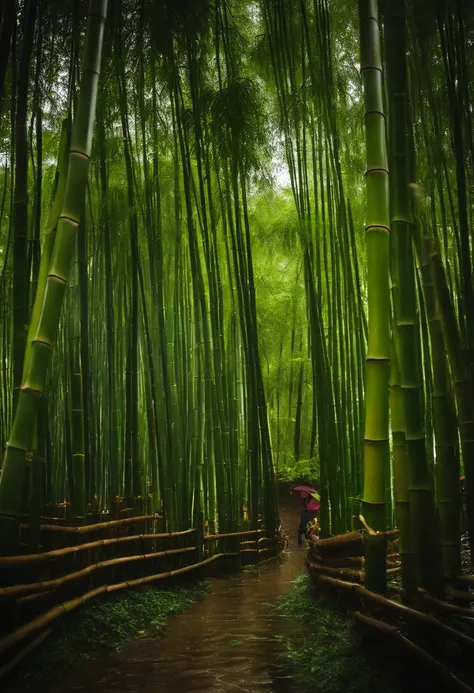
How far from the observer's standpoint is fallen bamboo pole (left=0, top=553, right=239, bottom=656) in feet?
6.08

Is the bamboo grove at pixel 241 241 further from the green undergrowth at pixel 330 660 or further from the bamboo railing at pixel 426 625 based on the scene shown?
the green undergrowth at pixel 330 660

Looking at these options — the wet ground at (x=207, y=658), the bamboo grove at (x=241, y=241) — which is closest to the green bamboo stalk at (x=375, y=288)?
the bamboo grove at (x=241, y=241)

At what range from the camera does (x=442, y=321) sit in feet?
7.01

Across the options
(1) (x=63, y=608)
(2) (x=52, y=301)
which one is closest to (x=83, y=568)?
(1) (x=63, y=608)

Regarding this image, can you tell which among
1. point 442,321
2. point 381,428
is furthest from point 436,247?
point 381,428

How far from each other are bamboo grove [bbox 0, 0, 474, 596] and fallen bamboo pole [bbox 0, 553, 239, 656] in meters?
0.29

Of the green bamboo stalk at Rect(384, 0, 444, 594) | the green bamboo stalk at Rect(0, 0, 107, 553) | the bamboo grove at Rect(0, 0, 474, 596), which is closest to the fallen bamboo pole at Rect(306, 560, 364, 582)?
the bamboo grove at Rect(0, 0, 474, 596)

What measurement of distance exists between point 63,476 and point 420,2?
4561 millimetres

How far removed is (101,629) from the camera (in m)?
2.67

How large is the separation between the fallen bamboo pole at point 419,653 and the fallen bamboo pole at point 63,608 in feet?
3.73

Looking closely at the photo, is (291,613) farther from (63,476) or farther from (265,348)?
(265,348)

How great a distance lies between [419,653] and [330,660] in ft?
1.52

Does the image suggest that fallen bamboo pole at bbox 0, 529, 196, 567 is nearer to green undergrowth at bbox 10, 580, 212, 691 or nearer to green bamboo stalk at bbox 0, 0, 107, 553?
green bamboo stalk at bbox 0, 0, 107, 553

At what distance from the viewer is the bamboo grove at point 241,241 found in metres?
1.82
